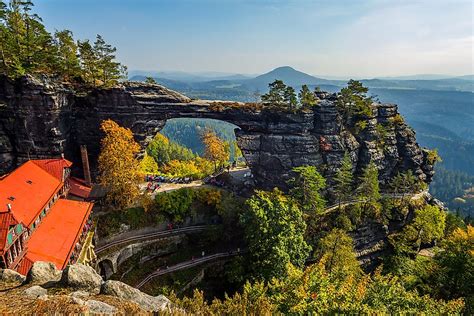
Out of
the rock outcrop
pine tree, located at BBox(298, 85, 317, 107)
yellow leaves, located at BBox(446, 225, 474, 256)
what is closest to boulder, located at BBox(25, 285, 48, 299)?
the rock outcrop

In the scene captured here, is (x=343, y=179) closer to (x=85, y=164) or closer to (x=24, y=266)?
(x=85, y=164)

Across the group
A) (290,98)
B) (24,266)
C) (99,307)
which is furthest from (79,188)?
(290,98)

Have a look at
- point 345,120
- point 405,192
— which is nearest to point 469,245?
point 405,192

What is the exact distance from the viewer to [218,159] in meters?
61.4

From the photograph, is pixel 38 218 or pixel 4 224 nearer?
pixel 4 224

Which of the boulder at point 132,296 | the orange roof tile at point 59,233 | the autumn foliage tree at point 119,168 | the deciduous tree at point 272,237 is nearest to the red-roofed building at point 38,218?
the orange roof tile at point 59,233

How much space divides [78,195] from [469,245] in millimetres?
57034

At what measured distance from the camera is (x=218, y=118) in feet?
183

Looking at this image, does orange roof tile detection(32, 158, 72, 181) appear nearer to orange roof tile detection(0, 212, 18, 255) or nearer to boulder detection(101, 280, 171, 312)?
orange roof tile detection(0, 212, 18, 255)

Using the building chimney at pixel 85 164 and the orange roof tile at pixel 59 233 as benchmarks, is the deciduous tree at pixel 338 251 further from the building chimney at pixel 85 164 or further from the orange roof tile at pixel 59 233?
the building chimney at pixel 85 164

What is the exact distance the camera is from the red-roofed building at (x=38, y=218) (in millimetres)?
26047

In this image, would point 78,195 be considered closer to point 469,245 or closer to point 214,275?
point 214,275

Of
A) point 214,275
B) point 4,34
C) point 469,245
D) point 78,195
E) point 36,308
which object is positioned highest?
point 4,34

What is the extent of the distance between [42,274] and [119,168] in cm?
2472
